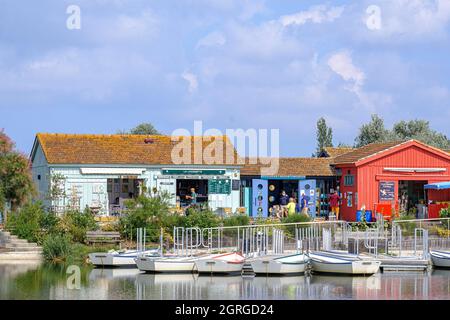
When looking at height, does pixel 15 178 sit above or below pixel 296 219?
above

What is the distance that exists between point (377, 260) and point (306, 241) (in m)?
3.87

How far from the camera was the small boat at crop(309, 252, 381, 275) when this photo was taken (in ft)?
109

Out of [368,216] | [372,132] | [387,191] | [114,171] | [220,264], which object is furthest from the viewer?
[372,132]

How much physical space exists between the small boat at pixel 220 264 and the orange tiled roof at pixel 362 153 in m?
14.3

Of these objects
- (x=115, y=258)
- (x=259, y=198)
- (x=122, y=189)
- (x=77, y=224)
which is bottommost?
(x=115, y=258)

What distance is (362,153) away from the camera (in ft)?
157

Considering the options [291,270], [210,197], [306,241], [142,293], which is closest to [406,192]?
[210,197]

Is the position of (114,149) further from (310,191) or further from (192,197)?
(310,191)

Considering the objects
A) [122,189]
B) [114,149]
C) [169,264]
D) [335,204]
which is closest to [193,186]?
[122,189]

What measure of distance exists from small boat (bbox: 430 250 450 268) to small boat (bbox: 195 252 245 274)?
7994 mm

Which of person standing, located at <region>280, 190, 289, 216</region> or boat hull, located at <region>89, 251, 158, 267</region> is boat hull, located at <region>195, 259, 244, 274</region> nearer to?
boat hull, located at <region>89, 251, 158, 267</region>

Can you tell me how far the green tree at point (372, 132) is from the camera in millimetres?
74625

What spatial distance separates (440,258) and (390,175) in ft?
35.7

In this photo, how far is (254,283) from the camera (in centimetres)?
3172
